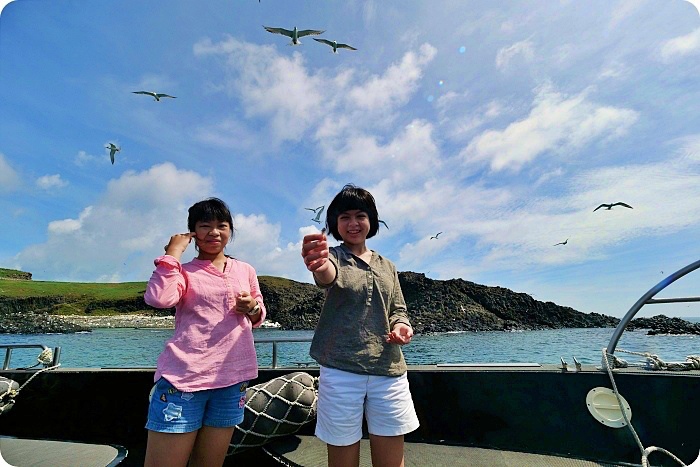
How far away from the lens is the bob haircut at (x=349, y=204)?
72.1 inches

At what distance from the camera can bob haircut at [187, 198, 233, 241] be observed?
71.2 inches

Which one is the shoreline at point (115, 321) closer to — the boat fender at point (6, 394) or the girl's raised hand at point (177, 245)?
the boat fender at point (6, 394)

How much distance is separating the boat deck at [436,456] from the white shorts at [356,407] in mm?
939

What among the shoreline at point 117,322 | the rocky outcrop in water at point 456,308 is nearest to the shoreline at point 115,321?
the shoreline at point 117,322

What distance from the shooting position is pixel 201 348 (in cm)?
159

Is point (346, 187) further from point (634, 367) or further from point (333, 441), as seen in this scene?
point (634, 367)

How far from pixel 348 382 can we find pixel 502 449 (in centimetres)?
161

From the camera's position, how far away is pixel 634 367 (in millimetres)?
2428

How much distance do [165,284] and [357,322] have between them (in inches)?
31.7

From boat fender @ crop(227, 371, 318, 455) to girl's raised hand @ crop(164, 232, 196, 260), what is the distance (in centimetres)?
127

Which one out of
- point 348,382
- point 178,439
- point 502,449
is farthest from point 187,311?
point 502,449

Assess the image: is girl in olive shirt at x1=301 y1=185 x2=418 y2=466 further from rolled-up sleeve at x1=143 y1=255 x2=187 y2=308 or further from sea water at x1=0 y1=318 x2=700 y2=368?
sea water at x1=0 y1=318 x2=700 y2=368

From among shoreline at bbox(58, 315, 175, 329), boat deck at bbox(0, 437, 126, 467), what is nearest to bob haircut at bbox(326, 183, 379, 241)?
boat deck at bbox(0, 437, 126, 467)

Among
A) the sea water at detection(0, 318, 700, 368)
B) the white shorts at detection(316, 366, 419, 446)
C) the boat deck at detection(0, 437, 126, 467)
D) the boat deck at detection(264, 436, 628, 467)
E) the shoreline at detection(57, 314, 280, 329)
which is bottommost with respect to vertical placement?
→ the sea water at detection(0, 318, 700, 368)
